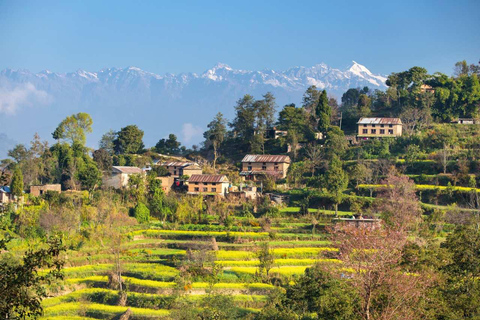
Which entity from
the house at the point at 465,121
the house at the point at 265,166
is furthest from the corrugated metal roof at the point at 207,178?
the house at the point at 465,121

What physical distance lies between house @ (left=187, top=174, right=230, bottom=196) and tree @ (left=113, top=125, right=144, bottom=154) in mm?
13344

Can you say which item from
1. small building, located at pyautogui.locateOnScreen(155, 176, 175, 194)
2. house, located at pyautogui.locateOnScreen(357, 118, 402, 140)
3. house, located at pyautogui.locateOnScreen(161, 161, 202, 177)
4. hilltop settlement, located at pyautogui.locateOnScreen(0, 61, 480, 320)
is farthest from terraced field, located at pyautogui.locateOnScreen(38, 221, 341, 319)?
house, located at pyautogui.locateOnScreen(357, 118, 402, 140)

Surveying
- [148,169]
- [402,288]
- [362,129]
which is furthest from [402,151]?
[402,288]

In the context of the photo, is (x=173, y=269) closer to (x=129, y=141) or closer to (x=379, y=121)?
(x=129, y=141)

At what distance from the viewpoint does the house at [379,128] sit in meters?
52.7

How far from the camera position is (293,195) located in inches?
1732

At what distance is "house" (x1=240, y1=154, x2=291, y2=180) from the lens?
50.0 metres

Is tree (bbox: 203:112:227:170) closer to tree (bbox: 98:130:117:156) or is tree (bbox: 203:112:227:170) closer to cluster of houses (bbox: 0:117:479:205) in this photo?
cluster of houses (bbox: 0:117:479:205)

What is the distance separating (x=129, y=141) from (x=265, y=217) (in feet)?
Result: 77.2

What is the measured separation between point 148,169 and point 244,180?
8974 mm

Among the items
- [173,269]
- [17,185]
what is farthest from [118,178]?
[173,269]

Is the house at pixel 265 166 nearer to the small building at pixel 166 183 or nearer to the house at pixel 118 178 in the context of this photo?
the small building at pixel 166 183

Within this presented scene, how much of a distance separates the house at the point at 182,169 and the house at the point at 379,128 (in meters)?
15.7

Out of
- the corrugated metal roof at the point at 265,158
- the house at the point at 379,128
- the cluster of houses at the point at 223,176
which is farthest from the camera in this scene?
the house at the point at 379,128
